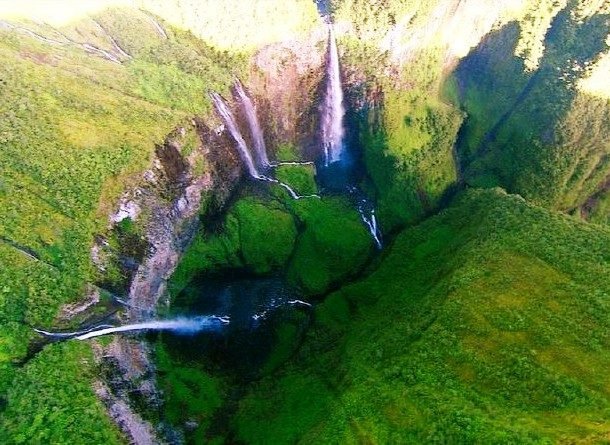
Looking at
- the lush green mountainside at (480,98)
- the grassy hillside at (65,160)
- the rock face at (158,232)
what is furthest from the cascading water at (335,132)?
the grassy hillside at (65,160)

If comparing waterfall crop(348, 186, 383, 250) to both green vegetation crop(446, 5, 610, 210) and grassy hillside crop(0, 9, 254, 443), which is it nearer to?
green vegetation crop(446, 5, 610, 210)

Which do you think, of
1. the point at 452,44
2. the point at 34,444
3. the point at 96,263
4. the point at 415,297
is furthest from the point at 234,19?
the point at 34,444

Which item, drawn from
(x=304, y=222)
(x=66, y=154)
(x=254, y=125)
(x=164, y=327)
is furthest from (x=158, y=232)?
(x=254, y=125)

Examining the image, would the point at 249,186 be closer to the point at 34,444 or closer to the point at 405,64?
the point at 405,64

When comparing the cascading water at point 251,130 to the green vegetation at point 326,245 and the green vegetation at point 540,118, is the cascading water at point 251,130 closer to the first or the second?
the green vegetation at point 326,245

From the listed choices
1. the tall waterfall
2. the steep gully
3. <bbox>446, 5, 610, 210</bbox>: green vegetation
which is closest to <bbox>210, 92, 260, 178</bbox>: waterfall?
the steep gully

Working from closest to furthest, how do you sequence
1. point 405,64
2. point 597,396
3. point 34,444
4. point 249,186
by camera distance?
point 597,396 → point 34,444 → point 249,186 → point 405,64
